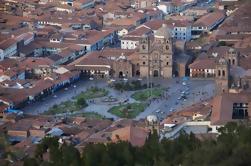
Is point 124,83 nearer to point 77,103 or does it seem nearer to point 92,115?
point 77,103

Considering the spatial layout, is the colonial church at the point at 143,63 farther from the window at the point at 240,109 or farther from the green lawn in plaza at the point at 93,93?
the window at the point at 240,109

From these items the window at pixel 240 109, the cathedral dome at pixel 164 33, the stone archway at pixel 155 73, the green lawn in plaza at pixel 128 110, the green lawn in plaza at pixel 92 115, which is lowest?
the green lawn in plaza at pixel 92 115

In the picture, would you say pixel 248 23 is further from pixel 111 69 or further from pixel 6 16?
pixel 6 16

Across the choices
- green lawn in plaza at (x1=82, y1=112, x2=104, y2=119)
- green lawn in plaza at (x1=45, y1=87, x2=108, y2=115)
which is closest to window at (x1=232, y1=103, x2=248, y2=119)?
green lawn in plaza at (x1=82, y1=112, x2=104, y2=119)

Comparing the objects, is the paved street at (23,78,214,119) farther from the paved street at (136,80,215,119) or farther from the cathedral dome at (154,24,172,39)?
the cathedral dome at (154,24,172,39)

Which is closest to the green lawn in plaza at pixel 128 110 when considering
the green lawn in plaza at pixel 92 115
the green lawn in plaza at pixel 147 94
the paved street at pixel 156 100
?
the paved street at pixel 156 100

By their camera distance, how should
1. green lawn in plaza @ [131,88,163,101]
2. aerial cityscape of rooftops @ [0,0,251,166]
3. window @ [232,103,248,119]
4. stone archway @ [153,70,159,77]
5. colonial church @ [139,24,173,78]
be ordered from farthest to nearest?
stone archway @ [153,70,159,77] → colonial church @ [139,24,173,78] → green lawn in plaza @ [131,88,163,101] → window @ [232,103,248,119] → aerial cityscape of rooftops @ [0,0,251,166]
